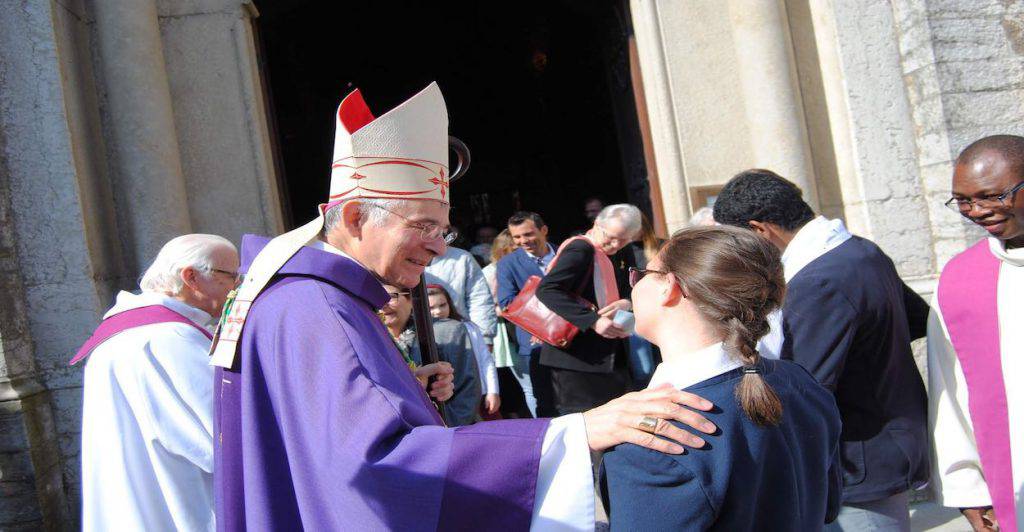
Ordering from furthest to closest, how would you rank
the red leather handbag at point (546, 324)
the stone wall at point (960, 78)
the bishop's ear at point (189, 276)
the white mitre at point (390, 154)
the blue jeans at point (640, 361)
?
the stone wall at point (960, 78), the blue jeans at point (640, 361), the red leather handbag at point (546, 324), the bishop's ear at point (189, 276), the white mitre at point (390, 154)

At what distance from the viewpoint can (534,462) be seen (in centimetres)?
160

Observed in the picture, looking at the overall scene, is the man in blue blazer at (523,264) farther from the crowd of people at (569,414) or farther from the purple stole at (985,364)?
the purple stole at (985,364)

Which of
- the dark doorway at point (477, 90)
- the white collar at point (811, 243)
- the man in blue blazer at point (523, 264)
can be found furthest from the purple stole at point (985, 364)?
the dark doorway at point (477, 90)

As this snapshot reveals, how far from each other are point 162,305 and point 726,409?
2.16 m

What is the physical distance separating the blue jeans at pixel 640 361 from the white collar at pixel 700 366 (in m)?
3.46

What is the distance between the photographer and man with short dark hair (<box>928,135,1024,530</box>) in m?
2.62

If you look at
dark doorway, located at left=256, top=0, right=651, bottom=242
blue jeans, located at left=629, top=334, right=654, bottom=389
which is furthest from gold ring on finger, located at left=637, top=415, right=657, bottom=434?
dark doorway, located at left=256, top=0, right=651, bottom=242

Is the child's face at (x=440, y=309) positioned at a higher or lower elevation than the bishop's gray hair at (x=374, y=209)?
lower

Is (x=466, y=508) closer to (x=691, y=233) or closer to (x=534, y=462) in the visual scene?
(x=534, y=462)

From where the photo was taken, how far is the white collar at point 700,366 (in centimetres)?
162

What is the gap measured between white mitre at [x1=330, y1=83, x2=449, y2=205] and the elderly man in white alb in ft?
3.70

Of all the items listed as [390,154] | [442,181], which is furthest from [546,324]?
[390,154]

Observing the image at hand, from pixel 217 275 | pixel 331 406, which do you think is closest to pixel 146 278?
pixel 217 275

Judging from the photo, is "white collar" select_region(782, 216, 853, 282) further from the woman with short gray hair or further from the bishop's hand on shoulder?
the woman with short gray hair
